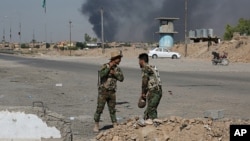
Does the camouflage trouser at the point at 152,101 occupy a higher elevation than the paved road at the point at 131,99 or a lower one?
higher

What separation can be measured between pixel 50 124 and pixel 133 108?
20.4 ft

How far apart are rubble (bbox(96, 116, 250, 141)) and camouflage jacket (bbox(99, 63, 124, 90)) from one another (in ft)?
4.50

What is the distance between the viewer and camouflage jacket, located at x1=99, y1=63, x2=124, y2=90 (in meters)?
8.98

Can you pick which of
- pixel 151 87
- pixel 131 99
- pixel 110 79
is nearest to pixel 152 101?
pixel 151 87

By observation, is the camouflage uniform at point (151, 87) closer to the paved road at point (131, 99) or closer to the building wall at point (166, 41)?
the paved road at point (131, 99)

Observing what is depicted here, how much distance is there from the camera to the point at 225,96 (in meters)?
16.5

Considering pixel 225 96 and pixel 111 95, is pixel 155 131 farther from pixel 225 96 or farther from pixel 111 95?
pixel 225 96

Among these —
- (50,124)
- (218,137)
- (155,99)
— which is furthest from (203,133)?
(50,124)

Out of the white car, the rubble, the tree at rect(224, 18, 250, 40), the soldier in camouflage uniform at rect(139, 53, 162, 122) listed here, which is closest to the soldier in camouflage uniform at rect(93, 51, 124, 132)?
the soldier in camouflage uniform at rect(139, 53, 162, 122)

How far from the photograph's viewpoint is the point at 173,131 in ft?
24.5

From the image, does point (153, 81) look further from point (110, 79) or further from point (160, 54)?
point (160, 54)

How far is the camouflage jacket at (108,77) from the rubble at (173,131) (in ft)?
4.50

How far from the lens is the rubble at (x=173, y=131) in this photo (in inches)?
287

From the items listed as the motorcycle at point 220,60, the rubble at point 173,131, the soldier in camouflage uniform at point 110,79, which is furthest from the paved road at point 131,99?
the motorcycle at point 220,60
